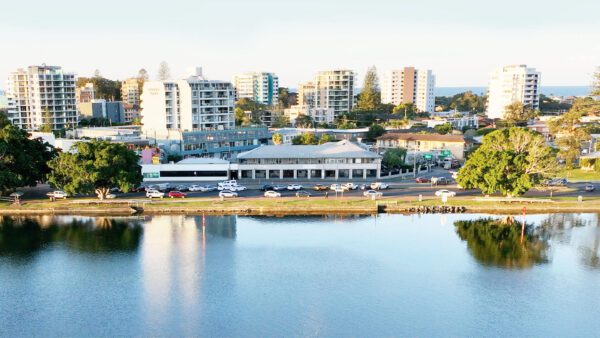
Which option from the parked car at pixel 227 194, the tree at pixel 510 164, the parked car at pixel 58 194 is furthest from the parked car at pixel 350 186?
the parked car at pixel 58 194

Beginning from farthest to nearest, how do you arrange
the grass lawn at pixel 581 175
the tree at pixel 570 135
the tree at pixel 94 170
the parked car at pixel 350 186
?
the tree at pixel 570 135, the grass lawn at pixel 581 175, the parked car at pixel 350 186, the tree at pixel 94 170

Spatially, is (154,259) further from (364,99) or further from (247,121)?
(364,99)

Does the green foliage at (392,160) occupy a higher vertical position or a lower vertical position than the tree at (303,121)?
lower

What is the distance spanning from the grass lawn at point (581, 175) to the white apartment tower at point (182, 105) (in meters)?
45.7

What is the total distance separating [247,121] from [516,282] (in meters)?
75.5

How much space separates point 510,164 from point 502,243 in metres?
10.0

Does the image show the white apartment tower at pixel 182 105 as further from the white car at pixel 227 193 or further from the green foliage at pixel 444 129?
the green foliage at pixel 444 129

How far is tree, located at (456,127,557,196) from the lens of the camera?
42.4 metres

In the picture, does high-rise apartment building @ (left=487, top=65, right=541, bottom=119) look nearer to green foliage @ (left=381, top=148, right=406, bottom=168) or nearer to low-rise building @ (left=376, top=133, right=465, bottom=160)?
low-rise building @ (left=376, top=133, right=465, bottom=160)

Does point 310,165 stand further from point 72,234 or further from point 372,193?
point 72,234

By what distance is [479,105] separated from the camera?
148 metres

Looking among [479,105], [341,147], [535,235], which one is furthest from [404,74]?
[535,235]

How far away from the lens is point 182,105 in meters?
72.7

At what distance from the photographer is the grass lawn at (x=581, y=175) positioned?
178 ft
